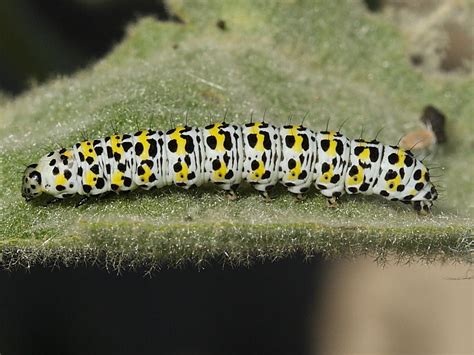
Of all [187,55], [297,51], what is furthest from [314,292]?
[187,55]

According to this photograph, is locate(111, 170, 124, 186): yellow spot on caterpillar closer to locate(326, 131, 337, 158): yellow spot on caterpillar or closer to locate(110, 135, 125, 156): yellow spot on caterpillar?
locate(110, 135, 125, 156): yellow spot on caterpillar

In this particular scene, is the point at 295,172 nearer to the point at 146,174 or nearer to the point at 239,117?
the point at 239,117

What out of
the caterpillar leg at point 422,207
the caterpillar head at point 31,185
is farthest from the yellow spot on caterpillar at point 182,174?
the caterpillar leg at point 422,207

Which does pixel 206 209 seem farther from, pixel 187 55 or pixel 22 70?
pixel 22 70

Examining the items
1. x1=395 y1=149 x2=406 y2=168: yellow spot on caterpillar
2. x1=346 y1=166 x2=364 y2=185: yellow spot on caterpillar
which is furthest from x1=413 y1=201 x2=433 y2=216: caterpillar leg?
x1=346 y1=166 x2=364 y2=185: yellow spot on caterpillar

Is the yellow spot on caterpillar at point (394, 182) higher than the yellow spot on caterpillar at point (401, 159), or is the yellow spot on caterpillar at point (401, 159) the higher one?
the yellow spot on caterpillar at point (401, 159)

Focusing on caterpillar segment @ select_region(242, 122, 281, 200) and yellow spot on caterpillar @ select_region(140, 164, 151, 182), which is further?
caterpillar segment @ select_region(242, 122, 281, 200)

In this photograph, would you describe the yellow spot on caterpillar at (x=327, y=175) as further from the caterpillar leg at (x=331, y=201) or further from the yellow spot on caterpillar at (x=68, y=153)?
the yellow spot on caterpillar at (x=68, y=153)
